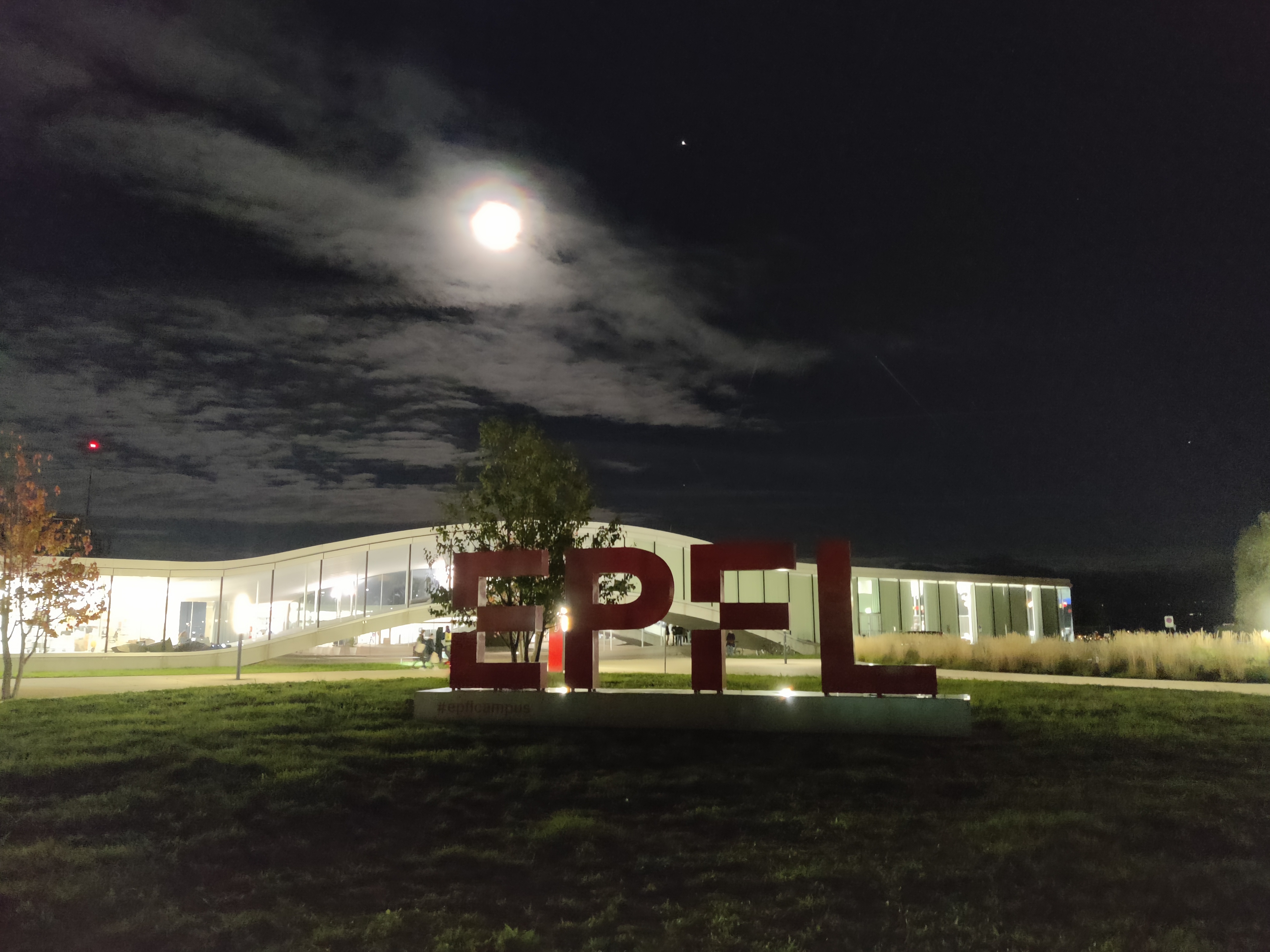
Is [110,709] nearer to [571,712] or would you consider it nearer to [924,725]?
[571,712]

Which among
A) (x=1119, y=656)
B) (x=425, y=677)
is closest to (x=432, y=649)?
(x=425, y=677)

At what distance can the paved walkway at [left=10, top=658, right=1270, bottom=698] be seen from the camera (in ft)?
68.0

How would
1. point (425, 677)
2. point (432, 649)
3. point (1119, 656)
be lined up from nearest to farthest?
1. point (1119, 656)
2. point (425, 677)
3. point (432, 649)

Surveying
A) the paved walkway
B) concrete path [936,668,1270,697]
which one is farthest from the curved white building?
concrete path [936,668,1270,697]

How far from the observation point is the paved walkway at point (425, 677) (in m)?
20.7

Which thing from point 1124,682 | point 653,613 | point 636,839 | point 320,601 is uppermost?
point 320,601

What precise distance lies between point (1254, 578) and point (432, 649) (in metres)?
41.3

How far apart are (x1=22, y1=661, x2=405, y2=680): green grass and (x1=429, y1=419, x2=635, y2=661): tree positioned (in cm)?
1348

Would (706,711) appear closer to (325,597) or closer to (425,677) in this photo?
(425,677)

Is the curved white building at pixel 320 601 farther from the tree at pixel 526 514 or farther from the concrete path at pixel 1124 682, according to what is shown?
the tree at pixel 526 514

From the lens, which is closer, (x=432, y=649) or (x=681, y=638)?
(x=432, y=649)

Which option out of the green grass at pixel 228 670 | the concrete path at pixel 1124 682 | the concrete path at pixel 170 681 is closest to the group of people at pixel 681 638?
the green grass at pixel 228 670

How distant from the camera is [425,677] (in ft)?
83.2

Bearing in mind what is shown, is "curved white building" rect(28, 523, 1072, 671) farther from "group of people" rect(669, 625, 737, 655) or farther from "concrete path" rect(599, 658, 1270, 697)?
"concrete path" rect(599, 658, 1270, 697)
